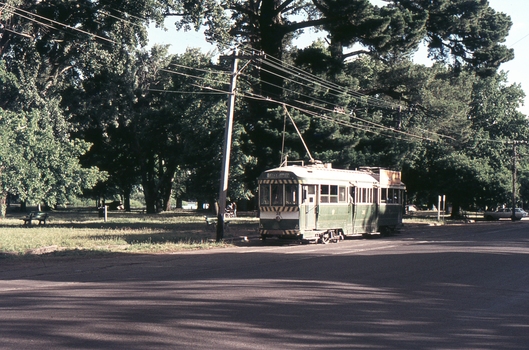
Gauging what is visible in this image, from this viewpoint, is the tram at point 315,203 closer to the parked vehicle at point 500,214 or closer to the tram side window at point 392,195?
the tram side window at point 392,195

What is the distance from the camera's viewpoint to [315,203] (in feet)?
93.4

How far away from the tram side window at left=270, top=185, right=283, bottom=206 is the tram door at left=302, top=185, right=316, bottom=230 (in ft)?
3.25

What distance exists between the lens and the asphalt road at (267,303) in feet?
29.5

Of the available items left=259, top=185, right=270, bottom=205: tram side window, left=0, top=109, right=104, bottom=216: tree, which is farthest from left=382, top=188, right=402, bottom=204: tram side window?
left=0, top=109, right=104, bottom=216: tree

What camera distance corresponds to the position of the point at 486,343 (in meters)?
9.04

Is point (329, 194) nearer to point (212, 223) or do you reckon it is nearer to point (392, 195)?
point (392, 195)

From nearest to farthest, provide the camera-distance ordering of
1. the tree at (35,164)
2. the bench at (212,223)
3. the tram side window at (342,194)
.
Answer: the tram side window at (342,194)
the bench at (212,223)
the tree at (35,164)

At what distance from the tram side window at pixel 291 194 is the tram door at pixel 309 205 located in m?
0.38

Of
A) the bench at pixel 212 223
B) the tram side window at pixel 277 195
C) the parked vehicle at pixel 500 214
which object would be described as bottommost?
the bench at pixel 212 223

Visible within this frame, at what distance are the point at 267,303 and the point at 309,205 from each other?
16301mm

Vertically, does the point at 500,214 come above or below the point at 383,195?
below

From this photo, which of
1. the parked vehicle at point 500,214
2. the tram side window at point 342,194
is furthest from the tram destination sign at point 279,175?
the parked vehicle at point 500,214

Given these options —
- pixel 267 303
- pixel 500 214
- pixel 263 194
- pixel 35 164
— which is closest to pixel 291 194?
pixel 263 194

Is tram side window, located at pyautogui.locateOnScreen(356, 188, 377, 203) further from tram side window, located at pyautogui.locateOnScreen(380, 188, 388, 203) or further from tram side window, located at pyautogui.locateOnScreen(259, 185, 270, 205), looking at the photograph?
tram side window, located at pyautogui.locateOnScreen(259, 185, 270, 205)
